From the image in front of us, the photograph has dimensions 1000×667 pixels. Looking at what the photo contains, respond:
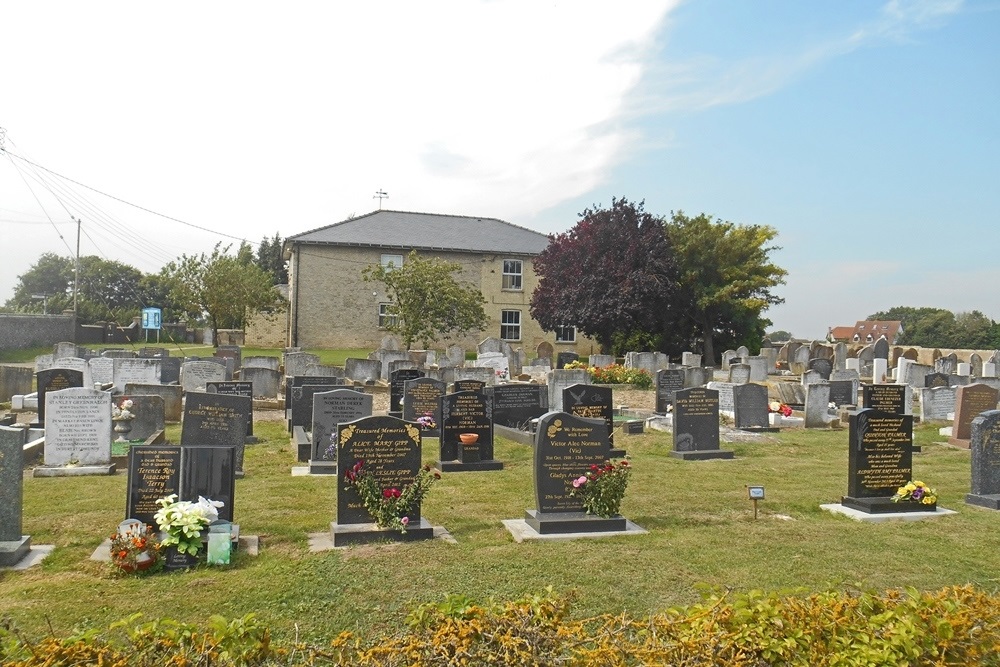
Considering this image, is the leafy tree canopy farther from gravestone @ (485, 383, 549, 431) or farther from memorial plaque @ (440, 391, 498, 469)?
memorial plaque @ (440, 391, 498, 469)

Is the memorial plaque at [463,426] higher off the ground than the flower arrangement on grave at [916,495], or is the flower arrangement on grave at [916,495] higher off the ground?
the memorial plaque at [463,426]

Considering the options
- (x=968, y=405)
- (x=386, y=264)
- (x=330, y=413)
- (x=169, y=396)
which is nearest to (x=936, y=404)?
(x=968, y=405)

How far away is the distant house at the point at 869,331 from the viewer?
93.1 m

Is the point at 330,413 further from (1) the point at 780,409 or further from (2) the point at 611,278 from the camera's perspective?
(2) the point at 611,278

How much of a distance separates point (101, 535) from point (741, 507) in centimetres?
711

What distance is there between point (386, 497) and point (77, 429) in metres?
6.05

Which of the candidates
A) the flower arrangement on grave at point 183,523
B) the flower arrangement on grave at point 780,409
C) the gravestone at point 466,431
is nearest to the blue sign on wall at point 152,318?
the flower arrangement on grave at point 780,409

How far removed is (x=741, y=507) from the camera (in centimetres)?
1000

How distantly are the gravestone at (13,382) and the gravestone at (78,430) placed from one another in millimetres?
8975

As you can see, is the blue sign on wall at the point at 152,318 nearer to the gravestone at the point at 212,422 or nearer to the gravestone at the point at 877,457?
the gravestone at the point at 212,422

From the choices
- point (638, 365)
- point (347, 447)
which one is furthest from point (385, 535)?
point (638, 365)

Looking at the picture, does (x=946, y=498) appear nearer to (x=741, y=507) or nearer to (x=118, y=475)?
(x=741, y=507)

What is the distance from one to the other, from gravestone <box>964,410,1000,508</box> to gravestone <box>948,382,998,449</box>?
601 cm

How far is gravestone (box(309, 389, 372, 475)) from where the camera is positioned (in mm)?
12367
